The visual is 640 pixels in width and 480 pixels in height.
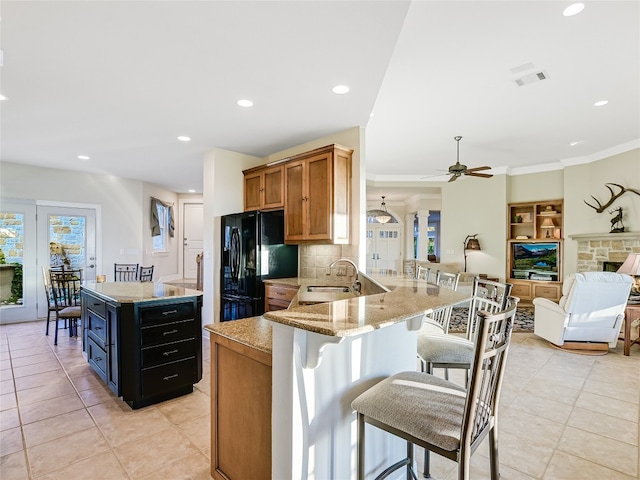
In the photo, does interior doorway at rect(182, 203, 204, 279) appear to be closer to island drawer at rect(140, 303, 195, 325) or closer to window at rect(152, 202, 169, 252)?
window at rect(152, 202, 169, 252)

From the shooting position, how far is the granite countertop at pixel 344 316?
110cm

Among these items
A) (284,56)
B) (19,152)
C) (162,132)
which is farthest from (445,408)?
(19,152)

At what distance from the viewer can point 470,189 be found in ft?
25.0

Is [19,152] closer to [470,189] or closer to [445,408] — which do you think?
[445,408]

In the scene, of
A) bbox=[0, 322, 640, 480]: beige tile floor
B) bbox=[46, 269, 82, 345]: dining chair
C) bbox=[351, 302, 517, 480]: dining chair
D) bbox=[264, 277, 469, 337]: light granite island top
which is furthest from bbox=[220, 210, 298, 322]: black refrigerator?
bbox=[351, 302, 517, 480]: dining chair

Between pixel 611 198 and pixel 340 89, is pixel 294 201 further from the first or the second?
pixel 611 198

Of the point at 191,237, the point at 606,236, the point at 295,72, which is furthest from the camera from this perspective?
the point at 191,237

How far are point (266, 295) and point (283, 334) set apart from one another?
2791 millimetres

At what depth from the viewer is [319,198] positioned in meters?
3.76

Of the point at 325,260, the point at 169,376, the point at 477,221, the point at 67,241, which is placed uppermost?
the point at 477,221

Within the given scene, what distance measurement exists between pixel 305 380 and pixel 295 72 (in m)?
2.17

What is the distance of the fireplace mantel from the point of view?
526 cm

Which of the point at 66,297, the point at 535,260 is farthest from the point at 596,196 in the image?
the point at 66,297

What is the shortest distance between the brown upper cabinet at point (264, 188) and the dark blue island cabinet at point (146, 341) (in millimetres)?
1786
